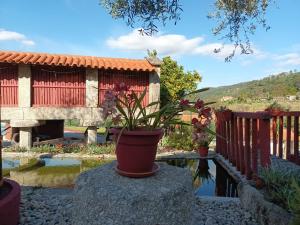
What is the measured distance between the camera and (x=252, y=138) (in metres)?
5.59

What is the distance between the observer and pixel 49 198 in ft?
16.9

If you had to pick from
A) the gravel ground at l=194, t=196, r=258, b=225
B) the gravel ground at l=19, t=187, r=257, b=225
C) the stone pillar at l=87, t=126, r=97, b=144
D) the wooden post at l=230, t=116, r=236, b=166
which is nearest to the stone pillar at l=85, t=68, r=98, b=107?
the stone pillar at l=87, t=126, r=97, b=144

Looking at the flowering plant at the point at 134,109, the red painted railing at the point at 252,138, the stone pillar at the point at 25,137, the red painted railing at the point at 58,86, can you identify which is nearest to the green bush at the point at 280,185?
the red painted railing at the point at 252,138

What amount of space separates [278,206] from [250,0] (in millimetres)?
4581

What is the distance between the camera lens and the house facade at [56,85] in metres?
11.6

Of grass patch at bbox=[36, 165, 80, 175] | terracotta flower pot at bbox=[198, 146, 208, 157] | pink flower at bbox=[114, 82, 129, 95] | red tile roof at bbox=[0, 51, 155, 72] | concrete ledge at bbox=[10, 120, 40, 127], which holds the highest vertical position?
red tile roof at bbox=[0, 51, 155, 72]

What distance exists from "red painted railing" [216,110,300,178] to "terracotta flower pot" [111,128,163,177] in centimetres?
195

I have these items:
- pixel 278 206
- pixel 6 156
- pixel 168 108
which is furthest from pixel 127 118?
pixel 6 156

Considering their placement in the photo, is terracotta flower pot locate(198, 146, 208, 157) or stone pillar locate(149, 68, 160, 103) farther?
stone pillar locate(149, 68, 160, 103)

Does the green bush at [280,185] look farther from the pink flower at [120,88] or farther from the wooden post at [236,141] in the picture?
the pink flower at [120,88]

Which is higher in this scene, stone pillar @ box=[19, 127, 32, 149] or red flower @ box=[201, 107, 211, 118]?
red flower @ box=[201, 107, 211, 118]

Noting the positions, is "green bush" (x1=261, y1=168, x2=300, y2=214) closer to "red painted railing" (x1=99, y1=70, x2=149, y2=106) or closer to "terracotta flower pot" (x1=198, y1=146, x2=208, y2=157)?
"terracotta flower pot" (x1=198, y1=146, x2=208, y2=157)

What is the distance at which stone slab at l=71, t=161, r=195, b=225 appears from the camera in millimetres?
2742

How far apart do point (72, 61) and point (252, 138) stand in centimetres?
860
